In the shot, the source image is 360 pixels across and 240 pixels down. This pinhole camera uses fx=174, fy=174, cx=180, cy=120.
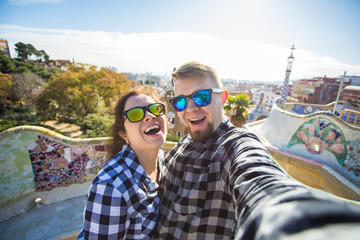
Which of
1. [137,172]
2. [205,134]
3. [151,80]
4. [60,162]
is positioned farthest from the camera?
[151,80]

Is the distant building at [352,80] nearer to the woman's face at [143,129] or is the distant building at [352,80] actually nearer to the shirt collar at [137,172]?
the woman's face at [143,129]

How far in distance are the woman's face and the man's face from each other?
1.40ft

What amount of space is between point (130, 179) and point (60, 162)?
4368 millimetres

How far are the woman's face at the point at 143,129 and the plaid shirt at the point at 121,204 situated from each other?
273 millimetres

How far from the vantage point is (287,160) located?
25.8ft

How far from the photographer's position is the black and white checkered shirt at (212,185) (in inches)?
45.6

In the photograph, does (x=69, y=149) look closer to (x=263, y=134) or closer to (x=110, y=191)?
(x=110, y=191)

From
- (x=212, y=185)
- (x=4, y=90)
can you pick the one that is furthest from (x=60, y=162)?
(x=4, y=90)

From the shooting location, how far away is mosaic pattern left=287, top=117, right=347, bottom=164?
260 inches

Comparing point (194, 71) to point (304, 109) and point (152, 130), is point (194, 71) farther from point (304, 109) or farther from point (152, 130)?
point (304, 109)

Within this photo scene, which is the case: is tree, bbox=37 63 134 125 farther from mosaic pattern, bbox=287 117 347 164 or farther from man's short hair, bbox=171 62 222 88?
man's short hair, bbox=171 62 222 88

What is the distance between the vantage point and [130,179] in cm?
168

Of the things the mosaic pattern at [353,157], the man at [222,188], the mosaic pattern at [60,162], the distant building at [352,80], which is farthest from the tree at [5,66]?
the distant building at [352,80]

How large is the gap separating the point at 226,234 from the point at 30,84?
33.5 meters
